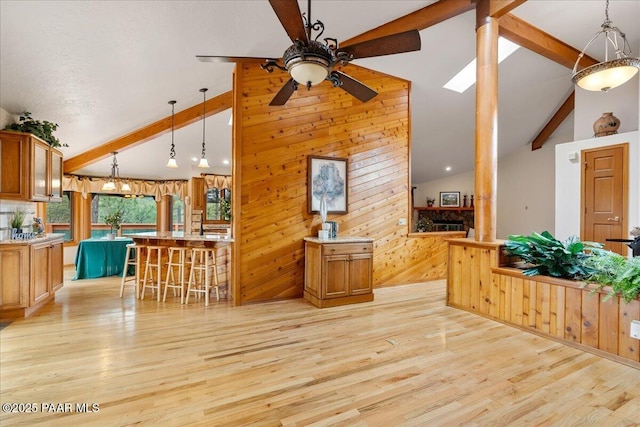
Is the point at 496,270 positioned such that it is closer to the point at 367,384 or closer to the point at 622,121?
the point at 367,384

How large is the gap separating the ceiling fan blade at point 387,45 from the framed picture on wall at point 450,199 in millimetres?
8105

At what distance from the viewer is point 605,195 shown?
5.02 meters

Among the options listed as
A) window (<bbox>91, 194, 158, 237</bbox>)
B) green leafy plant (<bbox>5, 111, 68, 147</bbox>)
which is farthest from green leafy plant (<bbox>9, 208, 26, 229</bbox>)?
window (<bbox>91, 194, 158, 237</bbox>)

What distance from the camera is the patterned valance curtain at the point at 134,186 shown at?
6953mm

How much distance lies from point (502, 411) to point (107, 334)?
136 inches

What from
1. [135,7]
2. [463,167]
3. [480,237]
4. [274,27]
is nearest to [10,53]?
[135,7]

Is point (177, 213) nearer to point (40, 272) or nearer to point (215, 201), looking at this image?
point (215, 201)

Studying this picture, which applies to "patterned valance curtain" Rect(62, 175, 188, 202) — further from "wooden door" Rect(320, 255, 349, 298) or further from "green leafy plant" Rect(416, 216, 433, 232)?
"green leafy plant" Rect(416, 216, 433, 232)

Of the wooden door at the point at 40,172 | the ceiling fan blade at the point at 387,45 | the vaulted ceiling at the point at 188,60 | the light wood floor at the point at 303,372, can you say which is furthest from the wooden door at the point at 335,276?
the wooden door at the point at 40,172

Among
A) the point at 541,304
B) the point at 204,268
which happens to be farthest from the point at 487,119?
the point at 204,268

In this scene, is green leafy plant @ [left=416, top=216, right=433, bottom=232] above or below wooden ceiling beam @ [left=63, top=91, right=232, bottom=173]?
below

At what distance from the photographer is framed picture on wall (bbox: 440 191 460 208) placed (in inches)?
374

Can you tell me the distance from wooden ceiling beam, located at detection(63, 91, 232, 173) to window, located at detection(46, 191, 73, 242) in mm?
964

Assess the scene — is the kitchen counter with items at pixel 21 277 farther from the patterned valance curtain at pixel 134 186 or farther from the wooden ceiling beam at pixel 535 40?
the wooden ceiling beam at pixel 535 40
